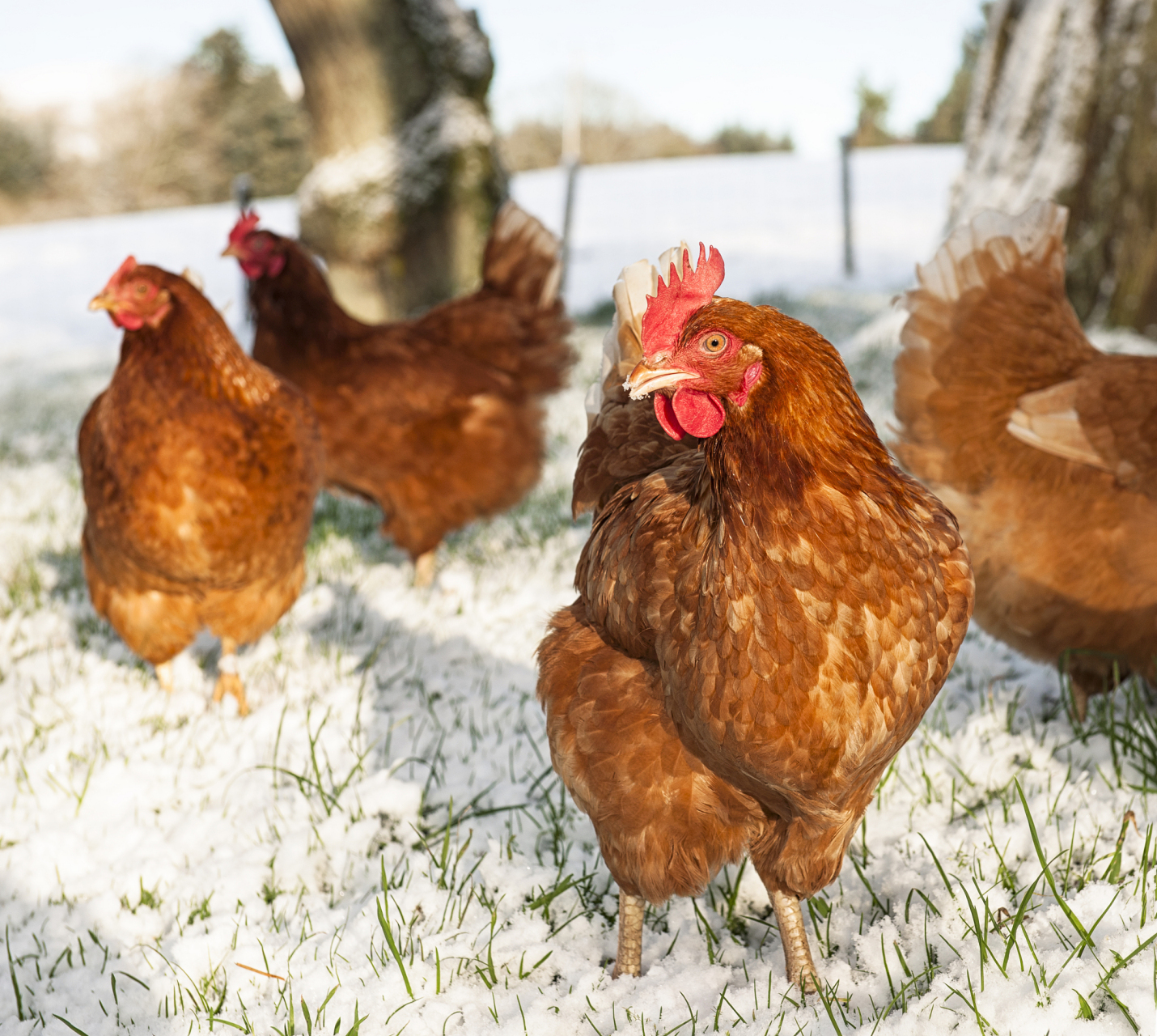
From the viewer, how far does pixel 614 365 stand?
8.71 feet

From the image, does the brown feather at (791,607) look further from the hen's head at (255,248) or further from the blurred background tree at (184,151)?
the blurred background tree at (184,151)

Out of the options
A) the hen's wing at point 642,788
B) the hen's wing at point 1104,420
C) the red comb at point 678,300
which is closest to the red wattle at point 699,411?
the red comb at point 678,300

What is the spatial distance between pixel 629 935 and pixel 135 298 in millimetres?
2638

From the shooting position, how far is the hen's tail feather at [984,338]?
10.00ft

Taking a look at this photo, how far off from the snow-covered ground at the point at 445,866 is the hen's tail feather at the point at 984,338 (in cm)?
90

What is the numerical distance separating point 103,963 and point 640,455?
6.14 feet

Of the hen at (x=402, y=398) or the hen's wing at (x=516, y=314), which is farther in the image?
the hen's wing at (x=516, y=314)

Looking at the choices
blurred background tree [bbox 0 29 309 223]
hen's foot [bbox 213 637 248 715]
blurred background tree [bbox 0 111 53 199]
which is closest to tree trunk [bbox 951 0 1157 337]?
hen's foot [bbox 213 637 248 715]

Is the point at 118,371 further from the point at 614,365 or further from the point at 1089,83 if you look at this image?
the point at 1089,83

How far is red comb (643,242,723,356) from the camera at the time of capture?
67.1 inches

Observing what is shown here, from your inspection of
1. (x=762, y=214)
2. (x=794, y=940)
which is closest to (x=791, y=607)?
(x=794, y=940)

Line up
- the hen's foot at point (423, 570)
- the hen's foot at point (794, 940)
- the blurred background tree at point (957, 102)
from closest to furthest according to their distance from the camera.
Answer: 1. the hen's foot at point (794, 940)
2. the hen's foot at point (423, 570)
3. the blurred background tree at point (957, 102)

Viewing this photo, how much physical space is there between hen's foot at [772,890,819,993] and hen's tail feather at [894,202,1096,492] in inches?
67.3

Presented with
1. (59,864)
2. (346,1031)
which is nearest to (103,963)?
(59,864)
